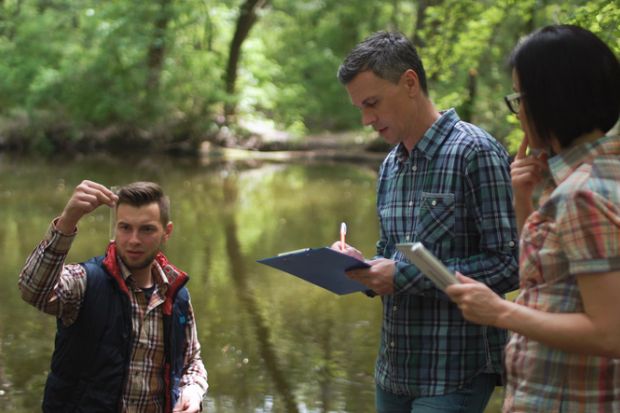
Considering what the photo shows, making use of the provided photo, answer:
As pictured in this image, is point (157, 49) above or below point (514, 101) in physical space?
above

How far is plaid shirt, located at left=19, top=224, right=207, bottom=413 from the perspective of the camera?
3148 mm

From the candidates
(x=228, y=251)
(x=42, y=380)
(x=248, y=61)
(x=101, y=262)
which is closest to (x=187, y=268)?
(x=228, y=251)

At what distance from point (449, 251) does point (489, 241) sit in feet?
0.46

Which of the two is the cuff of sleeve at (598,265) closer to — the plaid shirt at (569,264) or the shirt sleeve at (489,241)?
the plaid shirt at (569,264)

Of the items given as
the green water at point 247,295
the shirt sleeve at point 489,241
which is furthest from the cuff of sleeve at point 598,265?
the green water at point 247,295

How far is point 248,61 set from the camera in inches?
1142

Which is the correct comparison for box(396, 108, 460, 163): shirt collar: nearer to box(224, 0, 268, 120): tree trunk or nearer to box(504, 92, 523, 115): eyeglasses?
box(504, 92, 523, 115): eyeglasses

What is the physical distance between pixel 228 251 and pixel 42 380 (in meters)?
4.99

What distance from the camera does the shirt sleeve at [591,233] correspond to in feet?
6.76

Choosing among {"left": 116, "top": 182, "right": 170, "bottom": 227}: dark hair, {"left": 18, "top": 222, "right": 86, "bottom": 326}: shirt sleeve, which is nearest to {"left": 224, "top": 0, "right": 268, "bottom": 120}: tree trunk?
{"left": 116, "top": 182, "right": 170, "bottom": 227}: dark hair

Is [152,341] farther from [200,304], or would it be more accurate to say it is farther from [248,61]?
[248,61]

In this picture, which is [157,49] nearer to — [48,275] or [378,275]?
[48,275]

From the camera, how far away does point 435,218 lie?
119 inches

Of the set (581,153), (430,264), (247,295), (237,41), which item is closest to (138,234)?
(430,264)
